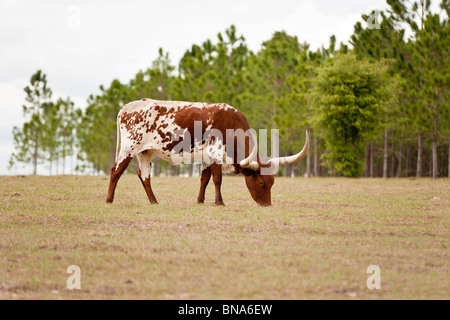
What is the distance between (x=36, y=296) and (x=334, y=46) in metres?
46.2

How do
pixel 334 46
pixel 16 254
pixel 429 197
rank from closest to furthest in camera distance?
1. pixel 16 254
2. pixel 429 197
3. pixel 334 46

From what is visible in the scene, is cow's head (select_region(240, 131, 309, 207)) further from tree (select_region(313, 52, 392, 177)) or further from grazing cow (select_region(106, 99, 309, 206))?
tree (select_region(313, 52, 392, 177))

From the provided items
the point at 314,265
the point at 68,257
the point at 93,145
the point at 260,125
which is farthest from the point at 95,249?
the point at 93,145

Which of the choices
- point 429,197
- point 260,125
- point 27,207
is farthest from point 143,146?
point 260,125

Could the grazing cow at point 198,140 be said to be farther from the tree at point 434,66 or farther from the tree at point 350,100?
the tree at point 434,66

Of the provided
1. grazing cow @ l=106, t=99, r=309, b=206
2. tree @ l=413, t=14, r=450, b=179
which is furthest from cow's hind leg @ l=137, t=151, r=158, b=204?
tree @ l=413, t=14, r=450, b=179

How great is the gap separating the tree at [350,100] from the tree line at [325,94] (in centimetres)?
7

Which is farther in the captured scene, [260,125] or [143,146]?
[260,125]

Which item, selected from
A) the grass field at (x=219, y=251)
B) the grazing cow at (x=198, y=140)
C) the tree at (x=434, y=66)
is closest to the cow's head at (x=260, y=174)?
the grazing cow at (x=198, y=140)

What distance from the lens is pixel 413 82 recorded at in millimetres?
37094
